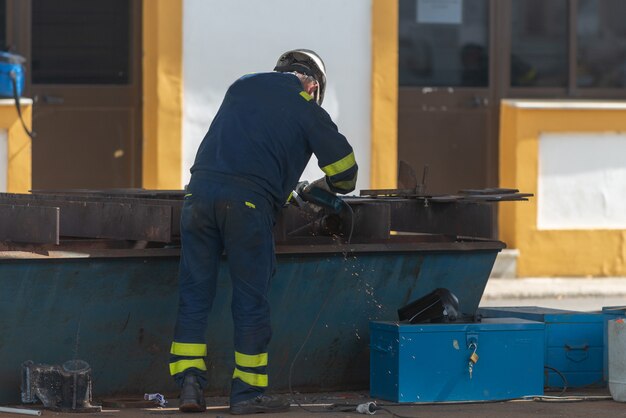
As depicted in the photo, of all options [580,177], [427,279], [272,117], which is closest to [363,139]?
[580,177]

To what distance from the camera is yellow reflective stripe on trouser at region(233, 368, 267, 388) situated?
7121 millimetres

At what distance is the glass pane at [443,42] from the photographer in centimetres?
1294

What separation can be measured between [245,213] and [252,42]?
17.1ft

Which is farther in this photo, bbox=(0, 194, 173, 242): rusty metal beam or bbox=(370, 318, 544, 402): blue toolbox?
bbox=(370, 318, 544, 402): blue toolbox

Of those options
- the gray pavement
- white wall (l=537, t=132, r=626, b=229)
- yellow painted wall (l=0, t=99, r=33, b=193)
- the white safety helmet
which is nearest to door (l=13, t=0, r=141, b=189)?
yellow painted wall (l=0, t=99, r=33, b=193)

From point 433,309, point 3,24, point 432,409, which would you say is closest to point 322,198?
point 433,309

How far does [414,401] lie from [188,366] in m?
1.21

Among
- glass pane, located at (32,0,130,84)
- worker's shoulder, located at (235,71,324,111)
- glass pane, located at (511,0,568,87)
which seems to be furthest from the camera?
glass pane, located at (511,0,568,87)

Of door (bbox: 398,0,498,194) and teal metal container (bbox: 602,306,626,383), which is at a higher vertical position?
door (bbox: 398,0,498,194)

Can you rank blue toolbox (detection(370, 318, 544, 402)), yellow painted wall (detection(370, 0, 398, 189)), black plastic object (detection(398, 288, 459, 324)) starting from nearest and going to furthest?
1. blue toolbox (detection(370, 318, 544, 402))
2. black plastic object (detection(398, 288, 459, 324))
3. yellow painted wall (detection(370, 0, 398, 189))

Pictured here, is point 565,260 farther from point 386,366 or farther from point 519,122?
point 386,366

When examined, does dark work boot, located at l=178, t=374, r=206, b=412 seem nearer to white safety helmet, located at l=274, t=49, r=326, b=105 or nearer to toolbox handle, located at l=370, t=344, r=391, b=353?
toolbox handle, located at l=370, t=344, r=391, b=353

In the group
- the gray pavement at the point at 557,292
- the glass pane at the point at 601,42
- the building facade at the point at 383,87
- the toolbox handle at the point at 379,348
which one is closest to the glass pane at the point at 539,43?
the building facade at the point at 383,87

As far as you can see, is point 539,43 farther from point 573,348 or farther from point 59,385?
point 59,385
